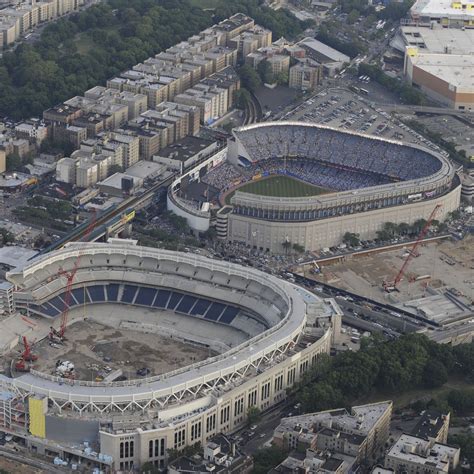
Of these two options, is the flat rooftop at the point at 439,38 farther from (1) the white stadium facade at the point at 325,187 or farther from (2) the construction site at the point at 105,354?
(2) the construction site at the point at 105,354

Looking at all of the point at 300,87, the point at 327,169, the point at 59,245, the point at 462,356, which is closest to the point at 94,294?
the point at 59,245

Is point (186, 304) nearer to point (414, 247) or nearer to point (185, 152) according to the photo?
point (414, 247)

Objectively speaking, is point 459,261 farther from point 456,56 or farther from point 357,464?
point 456,56

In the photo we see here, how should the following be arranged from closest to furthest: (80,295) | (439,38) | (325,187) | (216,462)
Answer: (216,462) < (80,295) < (325,187) < (439,38)

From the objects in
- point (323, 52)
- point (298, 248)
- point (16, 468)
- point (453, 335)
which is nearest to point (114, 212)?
point (298, 248)

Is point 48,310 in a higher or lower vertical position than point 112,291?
higher

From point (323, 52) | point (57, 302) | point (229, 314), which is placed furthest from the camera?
point (323, 52)
